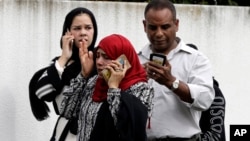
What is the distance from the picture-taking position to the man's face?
16.6 ft

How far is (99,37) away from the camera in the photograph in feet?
21.6

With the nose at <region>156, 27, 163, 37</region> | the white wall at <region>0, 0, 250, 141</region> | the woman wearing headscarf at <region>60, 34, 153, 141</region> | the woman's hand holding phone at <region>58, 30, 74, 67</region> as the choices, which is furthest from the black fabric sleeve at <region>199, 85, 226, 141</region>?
the white wall at <region>0, 0, 250, 141</region>

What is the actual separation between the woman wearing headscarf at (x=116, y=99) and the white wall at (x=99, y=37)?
65.2 inches

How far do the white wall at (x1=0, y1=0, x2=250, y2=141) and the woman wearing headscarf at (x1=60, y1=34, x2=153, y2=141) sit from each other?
1656 mm

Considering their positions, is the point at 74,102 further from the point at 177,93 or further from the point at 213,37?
the point at 213,37

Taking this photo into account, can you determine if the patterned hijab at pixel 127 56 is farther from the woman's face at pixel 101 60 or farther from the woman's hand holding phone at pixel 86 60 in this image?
the woman's hand holding phone at pixel 86 60

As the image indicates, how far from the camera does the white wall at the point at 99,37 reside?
6.40 meters

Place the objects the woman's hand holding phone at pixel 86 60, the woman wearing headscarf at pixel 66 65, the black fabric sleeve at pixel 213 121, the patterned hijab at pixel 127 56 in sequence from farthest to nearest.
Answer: the woman wearing headscarf at pixel 66 65, the black fabric sleeve at pixel 213 121, the woman's hand holding phone at pixel 86 60, the patterned hijab at pixel 127 56

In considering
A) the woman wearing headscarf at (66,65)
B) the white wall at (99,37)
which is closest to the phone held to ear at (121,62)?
the woman wearing headscarf at (66,65)

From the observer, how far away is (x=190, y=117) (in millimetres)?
5117

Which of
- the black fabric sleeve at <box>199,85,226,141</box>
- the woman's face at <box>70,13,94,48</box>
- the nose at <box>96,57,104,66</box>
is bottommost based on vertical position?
the black fabric sleeve at <box>199,85,226,141</box>

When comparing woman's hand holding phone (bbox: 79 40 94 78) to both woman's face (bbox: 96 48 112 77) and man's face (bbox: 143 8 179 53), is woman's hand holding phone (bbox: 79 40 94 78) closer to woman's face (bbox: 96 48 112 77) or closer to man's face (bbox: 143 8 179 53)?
woman's face (bbox: 96 48 112 77)

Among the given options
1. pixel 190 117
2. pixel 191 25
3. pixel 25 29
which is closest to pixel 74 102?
pixel 190 117

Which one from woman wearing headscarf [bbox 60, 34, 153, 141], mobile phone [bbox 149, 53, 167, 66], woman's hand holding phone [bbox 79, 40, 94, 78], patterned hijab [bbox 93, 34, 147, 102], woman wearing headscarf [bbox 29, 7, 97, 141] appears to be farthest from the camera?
woman wearing headscarf [bbox 29, 7, 97, 141]
